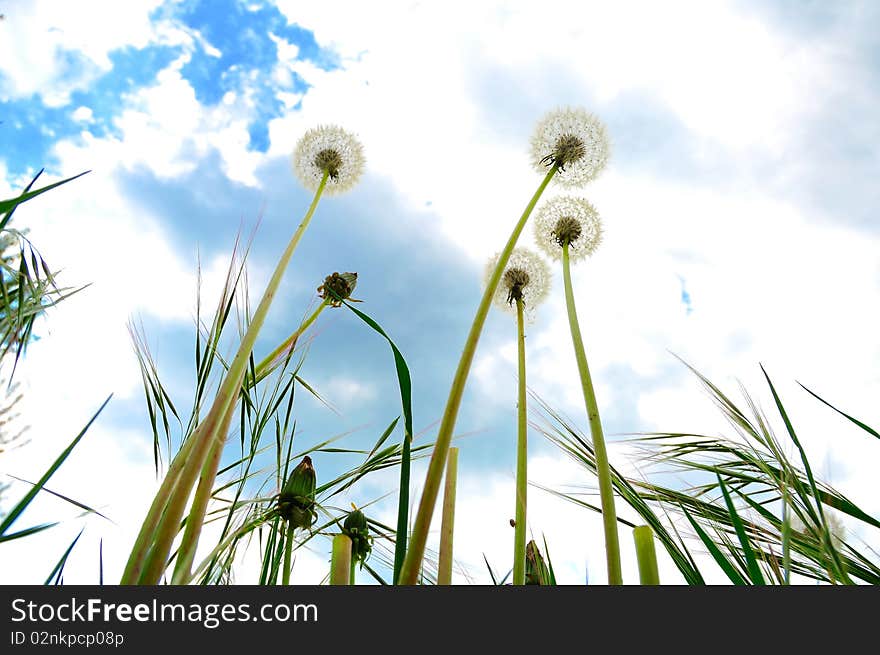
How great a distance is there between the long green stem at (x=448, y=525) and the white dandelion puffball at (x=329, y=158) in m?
1.28

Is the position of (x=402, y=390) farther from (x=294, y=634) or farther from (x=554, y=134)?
(x=554, y=134)

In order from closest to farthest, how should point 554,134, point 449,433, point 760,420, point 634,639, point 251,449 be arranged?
point 634,639 < point 449,433 < point 760,420 < point 251,449 < point 554,134

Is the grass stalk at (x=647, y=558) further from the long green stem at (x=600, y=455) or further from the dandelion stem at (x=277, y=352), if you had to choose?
the dandelion stem at (x=277, y=352)

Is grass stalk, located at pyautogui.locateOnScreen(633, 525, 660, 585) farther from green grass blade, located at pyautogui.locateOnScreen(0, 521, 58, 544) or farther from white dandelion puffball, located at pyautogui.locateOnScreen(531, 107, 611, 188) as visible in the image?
white dandelion puffball, located at pyautogui.locateOnScreen(531, 107, 611, 188)

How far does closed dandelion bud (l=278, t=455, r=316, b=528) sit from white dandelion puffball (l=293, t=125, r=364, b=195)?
43.0 inches

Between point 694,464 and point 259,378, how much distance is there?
107cm

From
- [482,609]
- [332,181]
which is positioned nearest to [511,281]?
[332,181]

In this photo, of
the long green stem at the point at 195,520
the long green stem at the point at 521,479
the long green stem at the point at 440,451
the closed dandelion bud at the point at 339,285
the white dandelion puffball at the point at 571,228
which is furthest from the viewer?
the white dandelion puffball at the point at 571,228

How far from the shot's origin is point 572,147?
1.90 meters

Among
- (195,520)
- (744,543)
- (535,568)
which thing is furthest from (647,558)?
(195,520)

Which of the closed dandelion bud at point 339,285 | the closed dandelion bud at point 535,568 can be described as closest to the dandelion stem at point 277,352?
the closed dandelion bud at point 339,285

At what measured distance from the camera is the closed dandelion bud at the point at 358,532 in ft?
4.43

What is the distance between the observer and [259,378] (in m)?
1.38

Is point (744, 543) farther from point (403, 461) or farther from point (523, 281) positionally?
point (523, 281)
